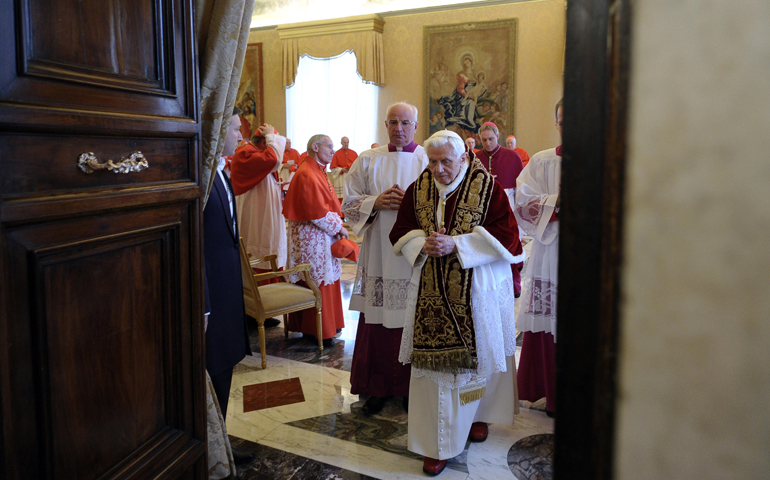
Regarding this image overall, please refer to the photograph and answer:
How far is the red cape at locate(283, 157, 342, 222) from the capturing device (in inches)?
177

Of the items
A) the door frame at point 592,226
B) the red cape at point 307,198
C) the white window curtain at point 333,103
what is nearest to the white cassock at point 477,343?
the red cape at point 307,198

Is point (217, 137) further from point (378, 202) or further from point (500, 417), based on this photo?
point (500, 417)

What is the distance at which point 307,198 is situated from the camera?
449 centimetres

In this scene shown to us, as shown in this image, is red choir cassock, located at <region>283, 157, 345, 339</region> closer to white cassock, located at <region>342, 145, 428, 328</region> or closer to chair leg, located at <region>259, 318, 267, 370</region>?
chair leg, located at <region>259, 318, 267, 370</region>

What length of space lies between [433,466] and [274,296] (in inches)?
79.3

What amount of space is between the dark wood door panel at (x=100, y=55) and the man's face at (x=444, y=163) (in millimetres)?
1465

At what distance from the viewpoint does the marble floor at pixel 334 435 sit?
9.00ft

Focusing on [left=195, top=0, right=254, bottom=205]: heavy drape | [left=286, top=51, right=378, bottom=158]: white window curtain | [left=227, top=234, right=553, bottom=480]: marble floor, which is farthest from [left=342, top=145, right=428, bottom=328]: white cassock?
[left=286, top=51, right=378, bottom=158]: white window curtain

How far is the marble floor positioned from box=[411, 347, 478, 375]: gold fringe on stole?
0.53 metres

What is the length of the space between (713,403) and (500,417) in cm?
287

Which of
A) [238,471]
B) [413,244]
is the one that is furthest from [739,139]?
[238,471]

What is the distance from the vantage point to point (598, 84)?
0.32 metres

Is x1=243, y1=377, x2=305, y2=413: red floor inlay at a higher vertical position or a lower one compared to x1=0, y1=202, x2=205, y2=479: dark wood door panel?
lower

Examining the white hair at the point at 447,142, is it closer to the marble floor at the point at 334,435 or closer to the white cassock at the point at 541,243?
the white cassock at the point at 541,243
